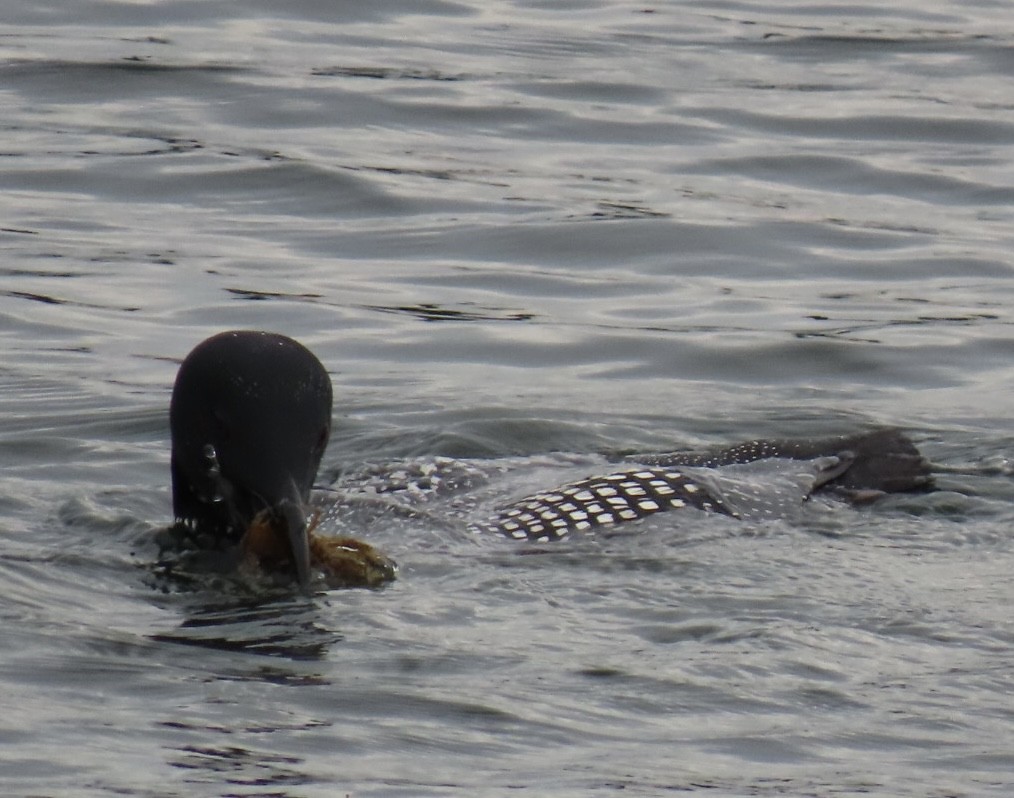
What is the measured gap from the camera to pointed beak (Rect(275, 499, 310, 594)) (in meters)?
5.20

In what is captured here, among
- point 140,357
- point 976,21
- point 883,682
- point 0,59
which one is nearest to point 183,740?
point 883,682

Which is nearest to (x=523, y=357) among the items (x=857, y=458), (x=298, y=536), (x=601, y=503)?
(x=857, y=458)

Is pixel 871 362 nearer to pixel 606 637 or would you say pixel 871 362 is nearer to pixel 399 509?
A: pixel 399 509

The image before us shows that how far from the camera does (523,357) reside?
325 inches

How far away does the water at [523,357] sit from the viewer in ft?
14.1

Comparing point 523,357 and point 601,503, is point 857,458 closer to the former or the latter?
point 601,503

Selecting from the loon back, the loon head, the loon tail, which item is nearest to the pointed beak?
the loon head

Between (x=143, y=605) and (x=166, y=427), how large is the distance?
1984 millimetres

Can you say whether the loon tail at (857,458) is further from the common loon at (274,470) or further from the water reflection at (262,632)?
the water reflection at (262,632)

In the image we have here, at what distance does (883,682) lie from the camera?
4594mm

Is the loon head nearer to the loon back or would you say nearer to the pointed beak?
A: the pointed beak

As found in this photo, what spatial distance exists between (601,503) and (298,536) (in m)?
1.05

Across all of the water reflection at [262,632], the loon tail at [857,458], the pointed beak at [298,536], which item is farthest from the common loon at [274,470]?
the loon tail at [857,458]

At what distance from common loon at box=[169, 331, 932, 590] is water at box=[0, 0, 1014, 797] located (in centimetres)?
13
